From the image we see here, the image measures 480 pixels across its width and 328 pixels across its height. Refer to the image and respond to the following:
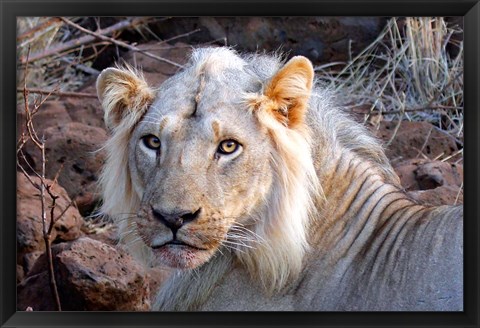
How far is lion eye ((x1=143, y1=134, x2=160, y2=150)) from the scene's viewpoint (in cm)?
384

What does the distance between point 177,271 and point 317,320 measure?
1.88 feet

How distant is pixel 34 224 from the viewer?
507 centimetres

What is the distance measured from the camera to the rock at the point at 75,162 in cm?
562

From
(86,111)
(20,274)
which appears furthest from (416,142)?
(20,274)

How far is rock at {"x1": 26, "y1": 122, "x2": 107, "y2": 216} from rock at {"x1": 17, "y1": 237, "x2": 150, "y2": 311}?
0.98 meters

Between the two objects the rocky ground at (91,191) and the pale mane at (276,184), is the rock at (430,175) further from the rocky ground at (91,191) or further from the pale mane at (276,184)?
the pale mane at (276,184)

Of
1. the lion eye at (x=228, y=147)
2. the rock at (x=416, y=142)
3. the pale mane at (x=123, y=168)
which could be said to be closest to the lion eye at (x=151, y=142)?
the pale mane at (x=123, y=168)

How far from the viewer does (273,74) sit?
3.85 metres

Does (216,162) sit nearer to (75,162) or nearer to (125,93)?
(125,93)

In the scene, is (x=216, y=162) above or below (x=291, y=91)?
below

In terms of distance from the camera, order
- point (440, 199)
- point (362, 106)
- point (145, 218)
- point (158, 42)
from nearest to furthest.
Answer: point (145, 218), point (440, 199), point (362, 106), point (158, 42)

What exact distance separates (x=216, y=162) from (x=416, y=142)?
2266mm
